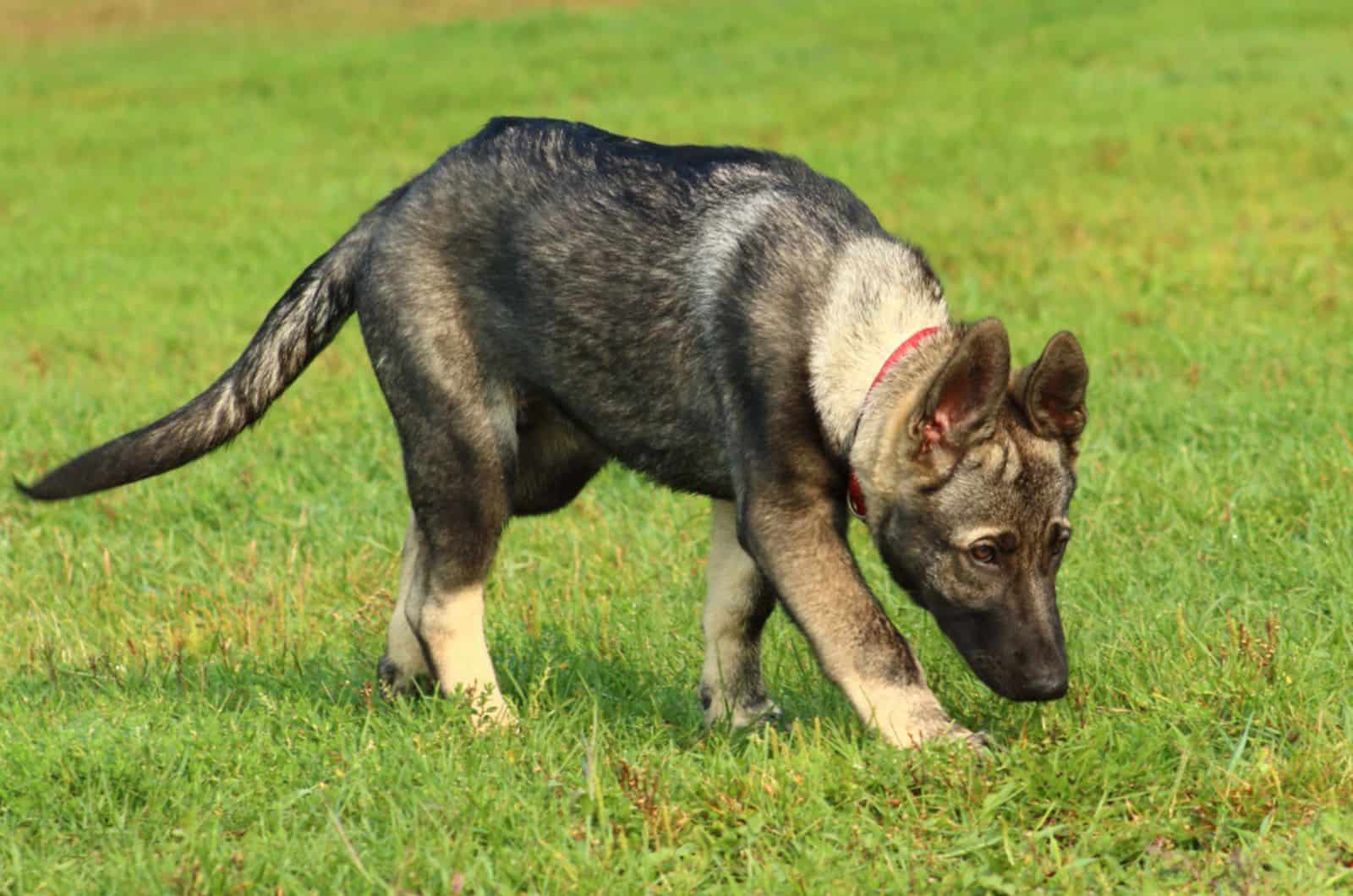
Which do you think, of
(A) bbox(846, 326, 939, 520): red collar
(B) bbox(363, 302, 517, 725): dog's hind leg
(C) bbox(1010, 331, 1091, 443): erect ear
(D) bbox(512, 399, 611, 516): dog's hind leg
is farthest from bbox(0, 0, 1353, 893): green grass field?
(C) bbox(1010, 331, 1091, 443): erect ear

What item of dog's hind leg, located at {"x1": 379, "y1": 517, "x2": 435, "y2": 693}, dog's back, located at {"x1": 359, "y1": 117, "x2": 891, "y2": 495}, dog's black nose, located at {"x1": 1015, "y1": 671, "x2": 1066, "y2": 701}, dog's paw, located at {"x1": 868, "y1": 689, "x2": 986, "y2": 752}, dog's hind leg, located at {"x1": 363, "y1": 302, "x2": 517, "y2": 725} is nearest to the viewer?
dog's black nose, located at {"x1": 1015, "y1": 671, "x2": 1066, "y2": 701}

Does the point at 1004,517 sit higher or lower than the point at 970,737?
higher

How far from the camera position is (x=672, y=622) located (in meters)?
5.46

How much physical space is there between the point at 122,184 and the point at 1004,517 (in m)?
14.3

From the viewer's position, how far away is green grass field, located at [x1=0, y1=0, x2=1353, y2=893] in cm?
378

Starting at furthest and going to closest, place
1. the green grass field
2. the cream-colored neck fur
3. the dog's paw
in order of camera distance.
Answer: the cream-colored neck fur, the dog's paw, the green grass field

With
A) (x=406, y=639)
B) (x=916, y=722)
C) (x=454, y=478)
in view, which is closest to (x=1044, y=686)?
(x=916, y=722)

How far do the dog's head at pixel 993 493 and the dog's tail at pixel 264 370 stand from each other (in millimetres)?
1915

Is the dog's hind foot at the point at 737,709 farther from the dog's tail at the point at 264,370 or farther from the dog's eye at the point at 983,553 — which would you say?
the dog's tail at the point at 264,370

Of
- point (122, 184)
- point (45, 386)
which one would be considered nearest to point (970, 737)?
point (45, 386)

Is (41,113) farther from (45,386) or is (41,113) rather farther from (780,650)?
(780,650)

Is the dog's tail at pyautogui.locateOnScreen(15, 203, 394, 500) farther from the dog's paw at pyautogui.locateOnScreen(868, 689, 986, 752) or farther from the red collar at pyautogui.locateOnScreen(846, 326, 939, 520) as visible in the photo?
the dog's paw at pyautogui.locateOnScreen(868, 689, 986, 752)

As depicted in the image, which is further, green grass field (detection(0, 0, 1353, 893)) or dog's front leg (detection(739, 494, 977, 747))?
dog's front leg (detection(739, 494, 977, 747))

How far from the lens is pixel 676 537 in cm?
639
